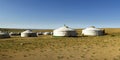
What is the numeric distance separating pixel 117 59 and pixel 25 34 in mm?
42464

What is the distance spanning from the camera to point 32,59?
15812mm

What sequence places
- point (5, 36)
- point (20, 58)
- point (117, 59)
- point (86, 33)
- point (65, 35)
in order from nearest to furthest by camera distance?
1. point (117, 59)
2. point (20, 58)
3. point (65, 35)
4. point (5, 36)
5. point (86, 33)

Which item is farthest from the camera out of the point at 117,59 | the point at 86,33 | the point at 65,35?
the point at 86,33

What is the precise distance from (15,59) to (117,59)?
8572 millimetres

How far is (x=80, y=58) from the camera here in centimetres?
1609

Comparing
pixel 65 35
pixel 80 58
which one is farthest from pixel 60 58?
pixel 65 35

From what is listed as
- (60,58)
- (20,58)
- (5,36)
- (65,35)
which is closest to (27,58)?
(20,58)

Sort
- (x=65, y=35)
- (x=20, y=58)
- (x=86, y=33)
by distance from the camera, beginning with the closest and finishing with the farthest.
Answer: (x=20, y=58) → (x=65, y=35) → (x=86, y=33)

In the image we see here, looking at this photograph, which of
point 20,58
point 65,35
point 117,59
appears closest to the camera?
point 117,59

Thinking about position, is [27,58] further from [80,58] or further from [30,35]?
[30,35]

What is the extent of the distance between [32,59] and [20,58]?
4.19 ft

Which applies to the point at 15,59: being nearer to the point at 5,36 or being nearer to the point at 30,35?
the point at 5,36

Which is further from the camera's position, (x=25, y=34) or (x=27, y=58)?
(x=25, y=34)

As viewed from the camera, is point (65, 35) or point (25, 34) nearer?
point (65, 35)
